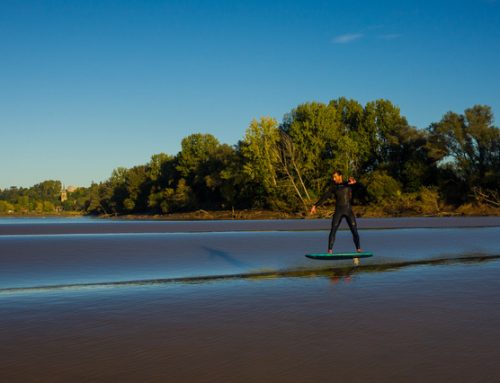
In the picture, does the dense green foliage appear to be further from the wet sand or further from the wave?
the wave

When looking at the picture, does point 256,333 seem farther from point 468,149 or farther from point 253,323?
point 468,149

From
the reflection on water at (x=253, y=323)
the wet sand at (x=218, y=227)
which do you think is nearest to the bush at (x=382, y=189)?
the wet sand at (x=218, y=227)

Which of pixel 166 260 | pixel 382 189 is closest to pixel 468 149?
pixel 382 189

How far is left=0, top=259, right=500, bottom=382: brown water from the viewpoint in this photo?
14.5 feet

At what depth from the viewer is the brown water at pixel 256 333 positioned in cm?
441

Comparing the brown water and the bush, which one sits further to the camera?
the bush

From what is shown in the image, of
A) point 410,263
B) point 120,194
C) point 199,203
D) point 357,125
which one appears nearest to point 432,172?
point 357,125

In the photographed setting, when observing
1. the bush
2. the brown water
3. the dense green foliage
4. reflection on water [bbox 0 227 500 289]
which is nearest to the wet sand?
reflection on water [bbox 0 227 500 289]

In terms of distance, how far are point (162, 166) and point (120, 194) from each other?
18125mm

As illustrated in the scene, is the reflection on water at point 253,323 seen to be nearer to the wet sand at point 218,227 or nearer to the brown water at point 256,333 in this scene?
the brown water at point 256,333

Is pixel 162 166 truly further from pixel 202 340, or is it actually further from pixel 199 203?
pixel 202 340

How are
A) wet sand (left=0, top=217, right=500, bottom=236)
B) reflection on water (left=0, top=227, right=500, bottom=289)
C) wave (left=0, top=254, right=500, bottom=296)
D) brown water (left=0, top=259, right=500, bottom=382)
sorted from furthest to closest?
wet sand (left=0, top=217, right=500, bottom=236) < reflection on water (left=0, top=227, right=500, bottom=289) < wave (left=0, top=254, right=500, bottom=296) < brown water (left=0, top=259, right=500, bottom=382)

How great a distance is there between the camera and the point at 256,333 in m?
5.71

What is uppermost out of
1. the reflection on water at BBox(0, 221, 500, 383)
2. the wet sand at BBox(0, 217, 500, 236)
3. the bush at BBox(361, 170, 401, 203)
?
the bush at BBox(361, 170, 401, 203)
